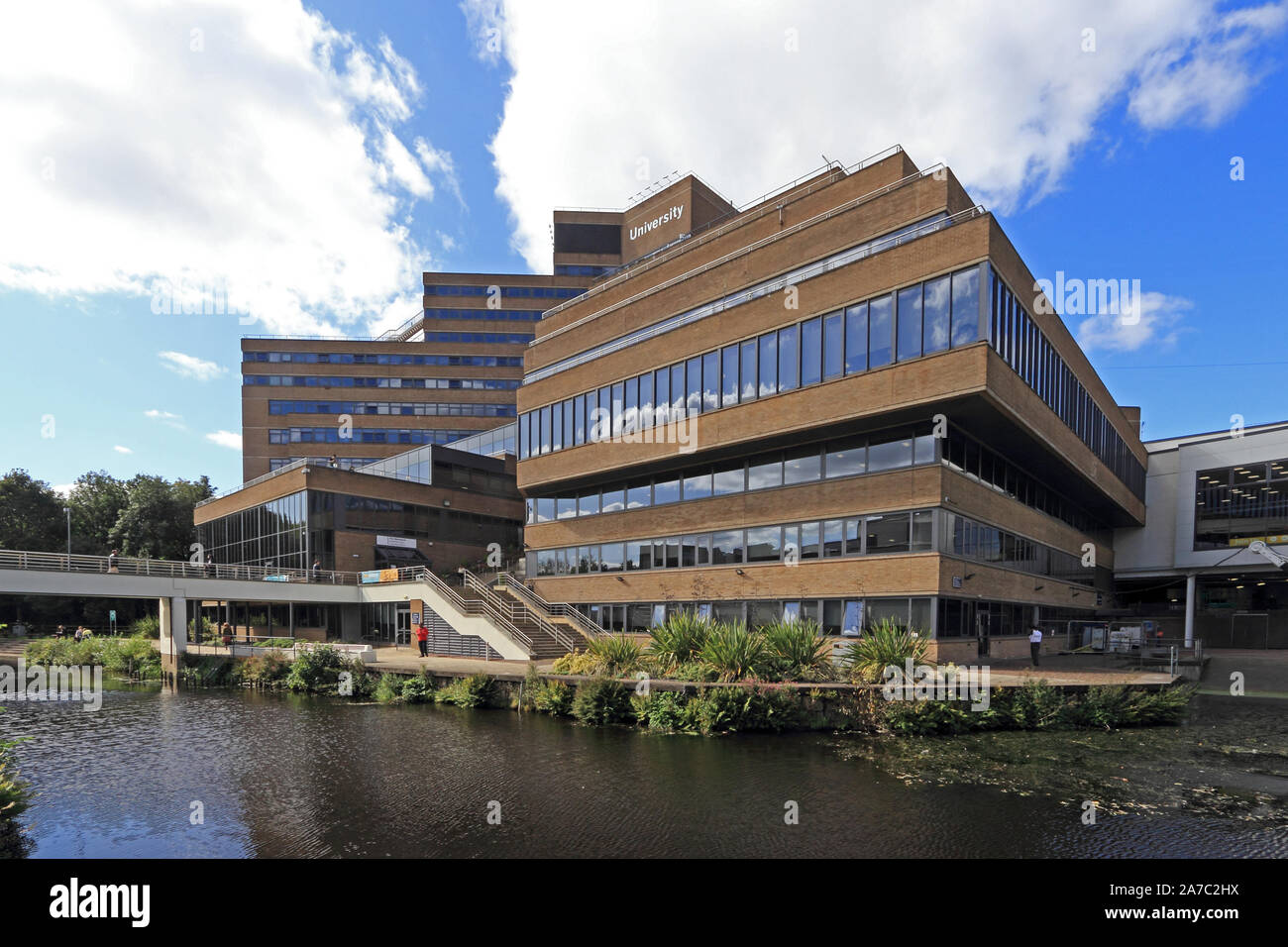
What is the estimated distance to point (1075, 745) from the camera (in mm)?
14453

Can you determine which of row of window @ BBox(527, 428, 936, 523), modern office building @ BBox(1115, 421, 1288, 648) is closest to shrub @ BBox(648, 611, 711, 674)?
row of window @ BBox(527, 428, 936, 523)

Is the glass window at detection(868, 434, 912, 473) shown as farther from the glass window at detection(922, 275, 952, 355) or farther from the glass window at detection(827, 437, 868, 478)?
the glass window at detection(922, 275, 952, 355)

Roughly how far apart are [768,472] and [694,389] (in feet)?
15.4

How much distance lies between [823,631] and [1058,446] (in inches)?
482

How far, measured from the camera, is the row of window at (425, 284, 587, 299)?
82.6m

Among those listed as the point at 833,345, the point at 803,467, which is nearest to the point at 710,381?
the point at 803,467

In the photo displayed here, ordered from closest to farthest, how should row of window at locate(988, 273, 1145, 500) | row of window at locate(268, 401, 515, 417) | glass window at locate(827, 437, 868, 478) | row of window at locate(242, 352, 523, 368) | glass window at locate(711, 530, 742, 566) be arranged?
row of window at locate(988, 273, 1145, 500), glass window at locate(827, 437, 868, 478), glass window at locate(711, 530, 742, 566), row of window at locate(268, 401, 515, 417), row of window at locate(242, 352, 523, 368)

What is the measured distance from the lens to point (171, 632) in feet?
102

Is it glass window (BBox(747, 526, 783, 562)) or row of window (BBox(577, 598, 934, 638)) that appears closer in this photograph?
row of window (BBox(577, 598, 934, 638))

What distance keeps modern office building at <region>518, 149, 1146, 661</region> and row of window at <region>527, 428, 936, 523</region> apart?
0.24 feet

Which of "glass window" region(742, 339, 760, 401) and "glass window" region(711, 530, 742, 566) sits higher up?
"glass window" region(742, 339, 760, 401)
